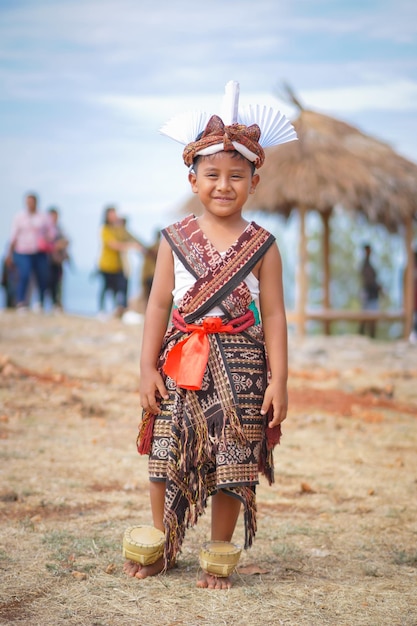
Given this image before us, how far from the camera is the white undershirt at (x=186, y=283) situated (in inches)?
122

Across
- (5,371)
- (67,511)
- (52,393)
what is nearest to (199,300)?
(67,511)

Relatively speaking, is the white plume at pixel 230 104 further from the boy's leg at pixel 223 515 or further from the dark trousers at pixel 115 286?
the dark trousers at pixel 115 286

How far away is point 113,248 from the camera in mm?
12594

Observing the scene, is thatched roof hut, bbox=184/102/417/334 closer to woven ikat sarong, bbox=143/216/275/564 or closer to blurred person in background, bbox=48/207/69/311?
blurred person in background, bbox=48/207/69/311

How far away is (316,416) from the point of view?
6793 mm

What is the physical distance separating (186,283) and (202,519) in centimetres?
147

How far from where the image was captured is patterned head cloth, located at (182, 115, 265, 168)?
307cm

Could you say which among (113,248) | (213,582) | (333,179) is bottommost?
(213,582)

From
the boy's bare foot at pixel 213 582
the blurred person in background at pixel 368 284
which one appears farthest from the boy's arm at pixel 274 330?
the blurred person in background at pixel 368 284

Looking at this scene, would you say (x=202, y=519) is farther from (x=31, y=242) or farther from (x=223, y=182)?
(x=31, y=242)

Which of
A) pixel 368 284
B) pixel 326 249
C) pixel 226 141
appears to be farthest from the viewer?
pixel 326 249

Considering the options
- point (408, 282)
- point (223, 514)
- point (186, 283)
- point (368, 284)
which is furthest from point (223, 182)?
point (368, 284)

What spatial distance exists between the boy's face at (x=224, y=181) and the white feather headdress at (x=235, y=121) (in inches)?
5.8

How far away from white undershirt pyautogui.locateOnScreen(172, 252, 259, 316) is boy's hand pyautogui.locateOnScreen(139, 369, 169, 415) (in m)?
0.30
